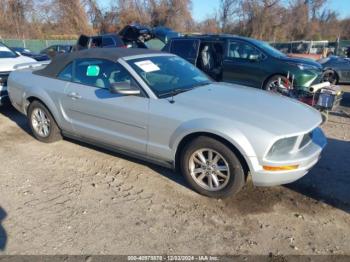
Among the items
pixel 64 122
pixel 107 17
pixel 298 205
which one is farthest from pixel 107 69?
pixel 107 17

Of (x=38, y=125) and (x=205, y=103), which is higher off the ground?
(x=205, y=103)

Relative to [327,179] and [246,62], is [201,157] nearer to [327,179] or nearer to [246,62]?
[327,179]

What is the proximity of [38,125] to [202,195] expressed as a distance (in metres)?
3.16

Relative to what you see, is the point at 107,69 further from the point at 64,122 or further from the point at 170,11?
the point at 170,11

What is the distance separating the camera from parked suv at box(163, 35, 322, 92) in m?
7.64

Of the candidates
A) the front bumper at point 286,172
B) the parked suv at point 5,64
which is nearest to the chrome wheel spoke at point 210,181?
the front bumper at point 286,172

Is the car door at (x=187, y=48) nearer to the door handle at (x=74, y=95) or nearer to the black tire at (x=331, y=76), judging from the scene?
the door handle at (x=74, y=95)

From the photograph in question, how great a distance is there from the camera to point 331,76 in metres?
11.9

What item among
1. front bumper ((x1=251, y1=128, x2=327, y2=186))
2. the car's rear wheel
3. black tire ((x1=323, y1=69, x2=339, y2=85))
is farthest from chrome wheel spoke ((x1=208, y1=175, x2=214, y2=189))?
black tire ((x1=323, y1=69, x2=339, y2=85))

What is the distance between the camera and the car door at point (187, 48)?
8578 millimetres

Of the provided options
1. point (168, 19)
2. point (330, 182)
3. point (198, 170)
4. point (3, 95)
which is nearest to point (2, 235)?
point (198, 170)

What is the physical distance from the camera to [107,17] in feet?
165

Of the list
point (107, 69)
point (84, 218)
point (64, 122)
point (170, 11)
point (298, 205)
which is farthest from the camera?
point (170, 11)

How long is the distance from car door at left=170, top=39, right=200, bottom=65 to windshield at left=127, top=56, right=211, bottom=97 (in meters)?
3.91
